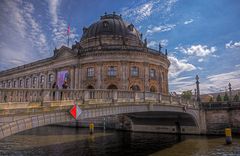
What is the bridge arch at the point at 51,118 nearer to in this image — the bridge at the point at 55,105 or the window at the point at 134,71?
the bridge at the point at 55,105

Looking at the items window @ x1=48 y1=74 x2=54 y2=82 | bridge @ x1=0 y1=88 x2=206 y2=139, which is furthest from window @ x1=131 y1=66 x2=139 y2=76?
bridge @ x1=0 y1=88 x2=206 y2=139

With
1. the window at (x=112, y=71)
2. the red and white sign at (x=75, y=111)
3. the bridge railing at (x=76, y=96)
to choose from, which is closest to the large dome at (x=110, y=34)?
the window at (x=112, y=71)

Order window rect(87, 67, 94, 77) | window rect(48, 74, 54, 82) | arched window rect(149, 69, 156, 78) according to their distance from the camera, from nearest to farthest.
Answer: window rect(87, 67, 94, 77)
arched window rect(149, 69, 156, 78)
window rect(48, 74, 54, 82)

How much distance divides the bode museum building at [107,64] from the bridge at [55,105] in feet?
61.7

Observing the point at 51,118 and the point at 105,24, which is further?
the point at 105,24

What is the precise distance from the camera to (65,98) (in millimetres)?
11203

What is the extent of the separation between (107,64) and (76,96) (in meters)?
25.7

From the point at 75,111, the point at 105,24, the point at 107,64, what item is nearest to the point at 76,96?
the point at 75,111

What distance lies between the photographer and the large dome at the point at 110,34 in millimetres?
42250

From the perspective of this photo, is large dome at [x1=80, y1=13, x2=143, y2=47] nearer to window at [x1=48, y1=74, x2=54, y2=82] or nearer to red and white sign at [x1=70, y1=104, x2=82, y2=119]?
window at [x1=48, y1=74, x2=54, y2=82]

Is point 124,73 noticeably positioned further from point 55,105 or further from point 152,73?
point 55,105

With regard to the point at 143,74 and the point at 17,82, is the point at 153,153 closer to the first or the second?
the point at 143,74

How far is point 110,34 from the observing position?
141ft

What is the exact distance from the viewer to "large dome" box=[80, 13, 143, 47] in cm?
4225
